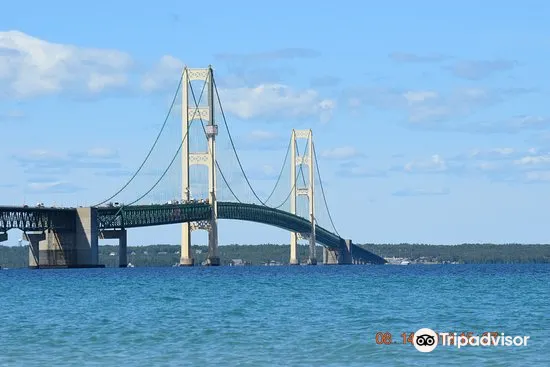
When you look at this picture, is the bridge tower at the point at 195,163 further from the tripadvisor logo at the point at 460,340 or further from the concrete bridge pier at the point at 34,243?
the tripadvisor logo at the point at 460,340

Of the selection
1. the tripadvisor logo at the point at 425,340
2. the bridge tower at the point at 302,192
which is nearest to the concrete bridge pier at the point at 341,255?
the bridge tower at the point at 302,192

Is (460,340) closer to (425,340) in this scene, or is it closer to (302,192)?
(425,340)

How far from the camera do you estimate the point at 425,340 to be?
98.7ft

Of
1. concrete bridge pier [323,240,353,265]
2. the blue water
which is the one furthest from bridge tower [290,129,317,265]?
the blue water

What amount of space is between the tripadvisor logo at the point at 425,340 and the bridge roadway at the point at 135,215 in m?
80.7

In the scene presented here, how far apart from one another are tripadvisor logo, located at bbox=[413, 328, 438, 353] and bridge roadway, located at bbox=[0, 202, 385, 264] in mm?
80748

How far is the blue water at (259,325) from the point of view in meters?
28.2

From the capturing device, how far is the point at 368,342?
1224 inches

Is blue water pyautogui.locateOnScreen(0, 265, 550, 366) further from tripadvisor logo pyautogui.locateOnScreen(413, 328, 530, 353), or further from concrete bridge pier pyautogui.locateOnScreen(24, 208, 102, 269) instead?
concrete bridge pier pyautogui.locateOnScreen(24, 208, 102, 269)

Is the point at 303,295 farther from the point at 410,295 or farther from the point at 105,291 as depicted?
the point at 105,291

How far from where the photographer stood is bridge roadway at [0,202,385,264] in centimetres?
11329

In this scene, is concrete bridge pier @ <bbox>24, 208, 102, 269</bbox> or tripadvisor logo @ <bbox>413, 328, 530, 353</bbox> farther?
concrete bridge pier @ <bbox>24, 208, 102, 269</bbox>

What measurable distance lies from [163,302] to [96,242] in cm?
6753

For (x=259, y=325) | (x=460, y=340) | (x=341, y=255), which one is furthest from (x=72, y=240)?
(x=460, y=340)
